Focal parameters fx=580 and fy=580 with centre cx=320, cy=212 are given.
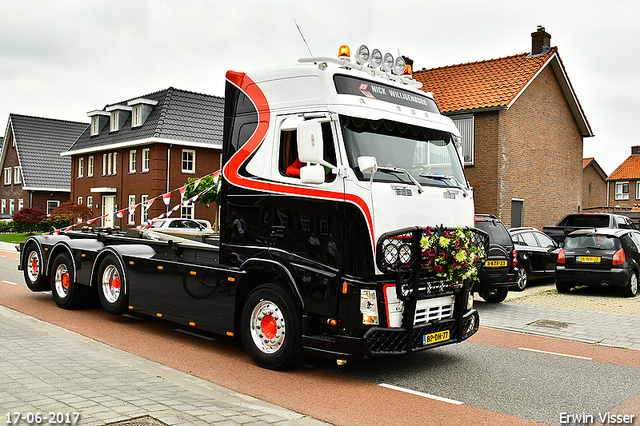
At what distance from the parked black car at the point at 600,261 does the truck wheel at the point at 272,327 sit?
9.86 meters

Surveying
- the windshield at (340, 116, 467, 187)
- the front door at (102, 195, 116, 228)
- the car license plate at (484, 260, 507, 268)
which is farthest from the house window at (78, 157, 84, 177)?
the windshield at (340, 116, 467, 187)

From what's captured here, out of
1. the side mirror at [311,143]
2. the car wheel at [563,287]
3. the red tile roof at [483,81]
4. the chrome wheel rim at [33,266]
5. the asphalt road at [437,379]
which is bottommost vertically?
the asphalt road at [437,379]

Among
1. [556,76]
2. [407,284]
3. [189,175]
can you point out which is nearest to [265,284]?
[407,284]

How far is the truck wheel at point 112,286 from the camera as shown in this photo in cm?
902

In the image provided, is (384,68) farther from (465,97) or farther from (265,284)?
(465,97)

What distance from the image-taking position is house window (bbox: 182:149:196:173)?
3475cm

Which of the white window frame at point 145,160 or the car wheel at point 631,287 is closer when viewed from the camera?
the car wheel at point 631,287

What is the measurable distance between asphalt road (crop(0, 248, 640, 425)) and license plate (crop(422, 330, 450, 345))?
1.31ft

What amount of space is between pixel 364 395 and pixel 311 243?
1636mm

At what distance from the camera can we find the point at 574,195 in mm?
28094

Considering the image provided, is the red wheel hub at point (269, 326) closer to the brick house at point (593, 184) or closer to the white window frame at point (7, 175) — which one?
the white window frame at point (7, 175)

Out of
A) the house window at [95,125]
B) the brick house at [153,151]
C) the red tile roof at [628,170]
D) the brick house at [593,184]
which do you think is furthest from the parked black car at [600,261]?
the red tile roof at [628,170]

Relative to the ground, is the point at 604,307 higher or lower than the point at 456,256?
lower

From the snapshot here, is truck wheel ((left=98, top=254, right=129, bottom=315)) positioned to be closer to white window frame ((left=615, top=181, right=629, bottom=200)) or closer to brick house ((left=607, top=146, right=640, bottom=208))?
brick house ((left=607, top=146, right=640, bottom=208))
